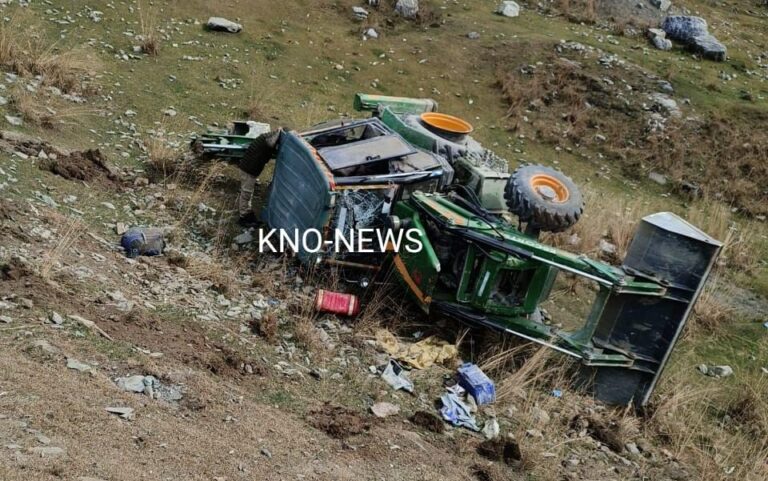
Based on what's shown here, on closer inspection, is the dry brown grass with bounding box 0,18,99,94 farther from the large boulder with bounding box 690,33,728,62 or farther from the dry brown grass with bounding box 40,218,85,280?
the large boulder with bounding box 690,33,728,62

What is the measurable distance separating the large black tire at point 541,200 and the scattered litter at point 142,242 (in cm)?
296

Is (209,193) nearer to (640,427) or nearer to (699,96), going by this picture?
(640,427)

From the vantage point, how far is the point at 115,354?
4430 millimetres

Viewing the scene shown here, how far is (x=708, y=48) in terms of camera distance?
14742 millimetres

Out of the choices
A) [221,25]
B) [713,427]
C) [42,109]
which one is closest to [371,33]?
[221,25]

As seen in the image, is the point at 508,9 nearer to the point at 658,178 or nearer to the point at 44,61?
the point at 658,178

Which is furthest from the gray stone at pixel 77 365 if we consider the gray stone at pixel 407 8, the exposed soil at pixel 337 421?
the gray stone at pixel 407 8

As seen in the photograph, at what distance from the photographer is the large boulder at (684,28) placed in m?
15.2

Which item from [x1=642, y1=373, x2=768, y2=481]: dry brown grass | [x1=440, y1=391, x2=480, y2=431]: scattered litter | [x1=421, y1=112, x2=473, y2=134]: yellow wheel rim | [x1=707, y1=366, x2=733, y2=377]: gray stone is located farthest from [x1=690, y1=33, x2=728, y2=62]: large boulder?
[x1=440, y1=391, x2=480, y2=431]: scattered litter

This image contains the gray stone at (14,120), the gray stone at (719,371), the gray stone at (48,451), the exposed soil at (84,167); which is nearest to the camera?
the gray stone at (48,451)

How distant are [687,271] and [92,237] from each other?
4700 millimetres

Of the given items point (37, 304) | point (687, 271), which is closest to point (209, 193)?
point (37, 304)

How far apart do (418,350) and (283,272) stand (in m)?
1.44

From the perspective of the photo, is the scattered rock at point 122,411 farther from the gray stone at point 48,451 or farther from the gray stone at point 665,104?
the gray stone at point 665,104
